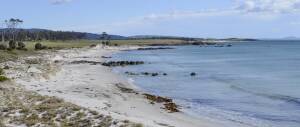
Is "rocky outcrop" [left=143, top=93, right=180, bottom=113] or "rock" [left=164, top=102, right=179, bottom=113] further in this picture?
"rocky outcrop" [left=143, top=93, right=180, bottom=113]

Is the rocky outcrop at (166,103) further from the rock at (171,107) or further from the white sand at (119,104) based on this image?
the white sand at (119,104)

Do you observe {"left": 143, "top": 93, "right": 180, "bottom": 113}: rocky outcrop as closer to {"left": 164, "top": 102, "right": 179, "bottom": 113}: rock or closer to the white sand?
{"left": 164, "top": 102, "right": 179, "bottom": 113}: rock

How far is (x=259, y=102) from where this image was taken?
39094 millimetres

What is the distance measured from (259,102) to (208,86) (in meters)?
13.8

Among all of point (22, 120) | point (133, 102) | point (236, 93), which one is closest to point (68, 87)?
point (133, 102)

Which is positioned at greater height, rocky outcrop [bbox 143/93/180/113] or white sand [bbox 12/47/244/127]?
white sand [bbox 12/47/244/127]

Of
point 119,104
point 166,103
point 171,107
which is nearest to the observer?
point 119,104

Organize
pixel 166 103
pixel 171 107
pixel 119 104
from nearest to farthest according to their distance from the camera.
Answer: pixel 119 104 < pixel 171 107 < pixel 166 103

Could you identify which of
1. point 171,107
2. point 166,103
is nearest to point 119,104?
point 171,107

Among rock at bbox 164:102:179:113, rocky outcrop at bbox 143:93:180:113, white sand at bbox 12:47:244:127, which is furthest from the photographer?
rocky outcrop at bbox 143:93:180:113

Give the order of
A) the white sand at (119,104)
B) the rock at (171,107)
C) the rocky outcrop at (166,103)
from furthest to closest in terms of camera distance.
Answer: the rocky outcrop at (166,103) → the rock at (171,107) → the white sand at (119,104)

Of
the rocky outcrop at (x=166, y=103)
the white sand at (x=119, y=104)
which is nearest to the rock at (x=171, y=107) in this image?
the rocky outcrop at (x=166, y=103)

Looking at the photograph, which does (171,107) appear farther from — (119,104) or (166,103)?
(119,104)

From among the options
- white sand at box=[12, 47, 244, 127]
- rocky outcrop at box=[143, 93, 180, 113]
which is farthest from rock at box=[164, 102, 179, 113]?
white sand at box=[12, 47, 244, 127]
